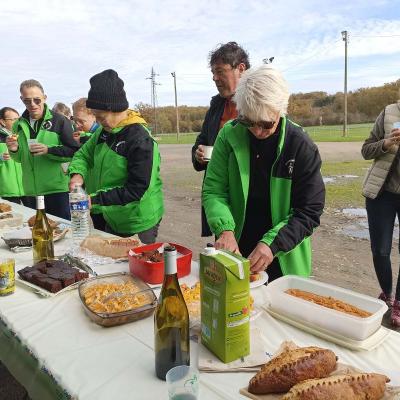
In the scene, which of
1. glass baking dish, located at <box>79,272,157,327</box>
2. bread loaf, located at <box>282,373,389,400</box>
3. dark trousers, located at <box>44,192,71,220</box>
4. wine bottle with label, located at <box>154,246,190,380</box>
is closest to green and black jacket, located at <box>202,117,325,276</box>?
glass baking dish, located at <box>79,272,157,327</box>

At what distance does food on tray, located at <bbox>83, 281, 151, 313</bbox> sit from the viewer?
5.04 feet

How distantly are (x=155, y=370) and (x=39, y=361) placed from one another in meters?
0.39

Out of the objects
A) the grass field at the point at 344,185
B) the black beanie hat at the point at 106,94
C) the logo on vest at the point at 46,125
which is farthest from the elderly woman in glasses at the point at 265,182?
the grass field at the point at 344,185

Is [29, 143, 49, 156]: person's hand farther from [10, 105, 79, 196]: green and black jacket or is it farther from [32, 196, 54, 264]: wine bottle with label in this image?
[32, 196, 54, 264]: wine bottle with label

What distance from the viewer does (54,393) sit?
→ 1222 millimetres

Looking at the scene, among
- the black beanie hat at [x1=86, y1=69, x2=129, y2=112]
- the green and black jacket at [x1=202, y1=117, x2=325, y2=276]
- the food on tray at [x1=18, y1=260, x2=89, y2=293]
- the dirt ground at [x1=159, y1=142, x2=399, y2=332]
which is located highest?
the black beanie hat at [x1=86, y1=69, x2=129, y2=112]

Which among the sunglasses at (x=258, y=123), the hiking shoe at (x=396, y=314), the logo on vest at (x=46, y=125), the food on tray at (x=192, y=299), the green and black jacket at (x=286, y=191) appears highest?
the logo on vest at (x=46, y=125)

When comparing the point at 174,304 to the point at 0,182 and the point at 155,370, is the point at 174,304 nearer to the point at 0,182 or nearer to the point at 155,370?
the point at 155,370

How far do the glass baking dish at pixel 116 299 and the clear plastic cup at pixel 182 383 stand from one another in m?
0.49

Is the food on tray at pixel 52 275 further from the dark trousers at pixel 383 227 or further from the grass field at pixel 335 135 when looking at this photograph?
the grass field at pixel 335 135

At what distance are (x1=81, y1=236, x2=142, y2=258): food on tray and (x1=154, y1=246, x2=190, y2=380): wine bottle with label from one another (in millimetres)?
1090

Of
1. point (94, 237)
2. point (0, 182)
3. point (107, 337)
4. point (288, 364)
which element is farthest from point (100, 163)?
point (0, 182)

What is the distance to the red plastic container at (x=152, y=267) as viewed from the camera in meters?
1.83

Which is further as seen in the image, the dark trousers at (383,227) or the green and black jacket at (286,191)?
the dark trousers at (383,227)
